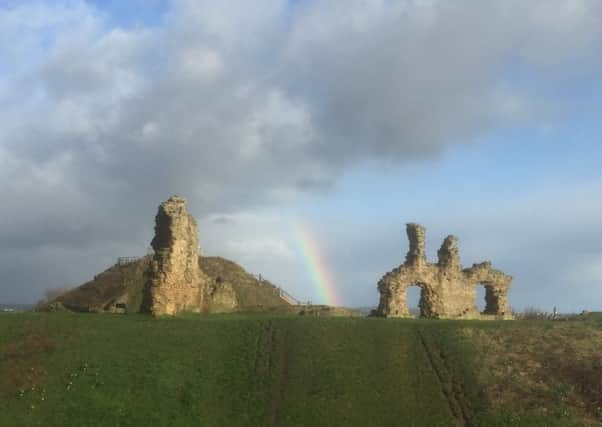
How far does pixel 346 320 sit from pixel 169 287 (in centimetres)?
995

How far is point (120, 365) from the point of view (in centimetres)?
2834

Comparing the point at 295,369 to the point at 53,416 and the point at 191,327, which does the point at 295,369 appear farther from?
the point at 53,416

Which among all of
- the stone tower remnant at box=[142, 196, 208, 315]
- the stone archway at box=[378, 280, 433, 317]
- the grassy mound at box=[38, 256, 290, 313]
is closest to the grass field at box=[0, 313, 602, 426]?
the stone tower remnant at box=[142, 196, 208, 315]

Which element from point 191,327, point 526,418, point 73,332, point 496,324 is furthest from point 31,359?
point 496,324

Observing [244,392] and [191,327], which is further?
[191,327]

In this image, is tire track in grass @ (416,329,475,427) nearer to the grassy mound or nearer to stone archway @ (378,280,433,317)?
stone archway @ (378,280,433,317)

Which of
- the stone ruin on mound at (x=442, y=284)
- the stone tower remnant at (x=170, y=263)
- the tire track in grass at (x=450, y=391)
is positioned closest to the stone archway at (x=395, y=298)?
the stone ruin on mound at (x=442, y=284)

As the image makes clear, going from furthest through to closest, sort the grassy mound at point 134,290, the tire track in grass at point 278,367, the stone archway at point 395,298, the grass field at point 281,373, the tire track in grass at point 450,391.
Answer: the grassy mound at point 134,290, the stone archway at point 395,298, the tire track in grass at point 278,367, the tire track in grass at point 450,391, the grass field at point 281,373

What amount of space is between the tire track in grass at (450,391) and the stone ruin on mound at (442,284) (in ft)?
33.7

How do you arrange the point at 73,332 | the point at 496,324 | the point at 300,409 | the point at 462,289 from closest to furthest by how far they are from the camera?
the point at 300,409
the point at 73,332
the point at 496,324
the point at 462,289

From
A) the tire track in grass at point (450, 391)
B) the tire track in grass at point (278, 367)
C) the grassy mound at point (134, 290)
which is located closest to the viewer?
the tire track in grass at point (450, 391)

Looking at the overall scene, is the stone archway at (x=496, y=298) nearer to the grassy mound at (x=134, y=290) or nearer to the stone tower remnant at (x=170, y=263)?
the grassy mound at (x=134, y=290)

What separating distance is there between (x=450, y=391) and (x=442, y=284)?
56.4 feet

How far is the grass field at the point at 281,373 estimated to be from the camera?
2583 cm
